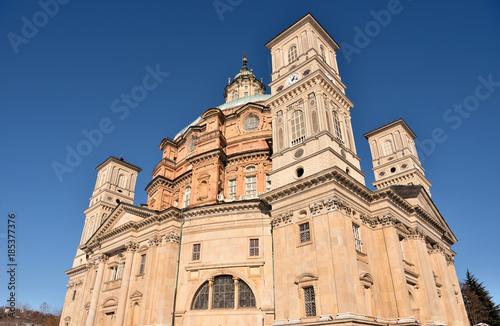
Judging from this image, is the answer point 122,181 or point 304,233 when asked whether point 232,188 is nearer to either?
point 304,233

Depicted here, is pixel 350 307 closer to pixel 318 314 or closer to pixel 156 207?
pixel 318 314

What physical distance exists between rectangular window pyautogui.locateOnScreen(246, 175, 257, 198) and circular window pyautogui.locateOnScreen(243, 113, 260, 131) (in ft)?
19.2

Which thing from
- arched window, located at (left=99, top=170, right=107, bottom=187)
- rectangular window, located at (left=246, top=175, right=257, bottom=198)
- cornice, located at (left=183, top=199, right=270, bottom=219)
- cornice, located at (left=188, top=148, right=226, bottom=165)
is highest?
arched window, located at (left=99, top=170, right=107, bottom=187)

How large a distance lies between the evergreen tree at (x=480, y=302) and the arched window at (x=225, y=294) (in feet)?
142

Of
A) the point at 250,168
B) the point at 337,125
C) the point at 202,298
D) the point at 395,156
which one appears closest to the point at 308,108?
the point at 337,125

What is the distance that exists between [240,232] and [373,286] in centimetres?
1051

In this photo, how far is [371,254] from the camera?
23734 mm

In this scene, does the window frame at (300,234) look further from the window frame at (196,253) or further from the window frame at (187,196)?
the window frame at (187,196)

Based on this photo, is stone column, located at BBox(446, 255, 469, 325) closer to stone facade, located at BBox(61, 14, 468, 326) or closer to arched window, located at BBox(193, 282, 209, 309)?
stone facade, located at BBox(61, 14, 468, 326)

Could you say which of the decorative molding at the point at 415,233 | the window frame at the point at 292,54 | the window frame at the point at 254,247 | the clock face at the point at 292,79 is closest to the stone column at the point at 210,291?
the window frame at the point at 254,247

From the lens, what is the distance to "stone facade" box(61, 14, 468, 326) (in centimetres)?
2155

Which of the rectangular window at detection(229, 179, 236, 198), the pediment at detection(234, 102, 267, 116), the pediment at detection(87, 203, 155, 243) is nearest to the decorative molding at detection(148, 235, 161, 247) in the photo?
the pediment at detection(87, 203, 155, 243)

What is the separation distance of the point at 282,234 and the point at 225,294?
6749 mm

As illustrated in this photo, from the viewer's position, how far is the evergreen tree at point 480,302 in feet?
161
